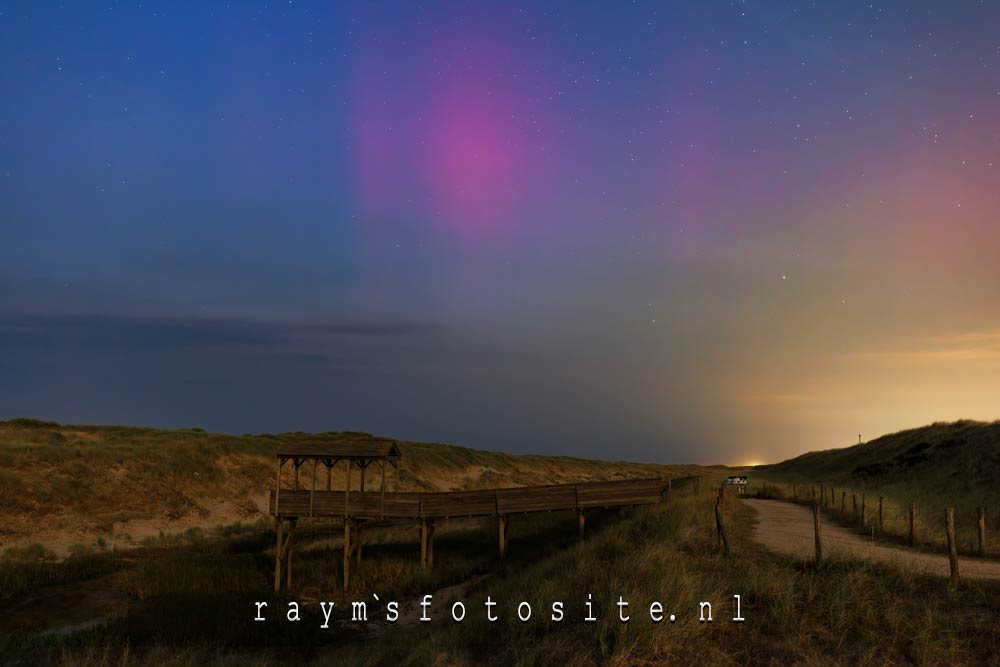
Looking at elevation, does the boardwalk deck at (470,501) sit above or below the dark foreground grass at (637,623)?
above

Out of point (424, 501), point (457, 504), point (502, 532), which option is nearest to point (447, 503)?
point (457, 504)

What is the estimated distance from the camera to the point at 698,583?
14602 mm

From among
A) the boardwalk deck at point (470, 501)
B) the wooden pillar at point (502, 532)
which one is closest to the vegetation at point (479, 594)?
the wooden pillar at point (502, 532)

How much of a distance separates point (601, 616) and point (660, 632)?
1.64 metres

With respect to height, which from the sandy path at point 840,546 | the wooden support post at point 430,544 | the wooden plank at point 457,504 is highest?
the wooden plank at point 457,504

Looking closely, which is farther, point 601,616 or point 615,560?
point 615,560

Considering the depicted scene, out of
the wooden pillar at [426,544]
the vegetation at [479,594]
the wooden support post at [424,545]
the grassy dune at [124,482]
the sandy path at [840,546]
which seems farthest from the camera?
the grassy dune at [124,482]

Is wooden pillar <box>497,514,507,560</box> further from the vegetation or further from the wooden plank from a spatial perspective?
the vegetation

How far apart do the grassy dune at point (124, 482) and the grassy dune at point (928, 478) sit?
36.0 metres

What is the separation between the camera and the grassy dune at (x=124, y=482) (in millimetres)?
39781

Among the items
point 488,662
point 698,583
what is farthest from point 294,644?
point 698,583

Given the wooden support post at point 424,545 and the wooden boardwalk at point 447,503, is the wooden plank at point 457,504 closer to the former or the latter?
the wooden boardwalk at point 447,503

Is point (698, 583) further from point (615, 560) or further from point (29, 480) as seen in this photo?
point (29, 480)

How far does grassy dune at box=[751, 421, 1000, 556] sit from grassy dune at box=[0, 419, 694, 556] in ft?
118
